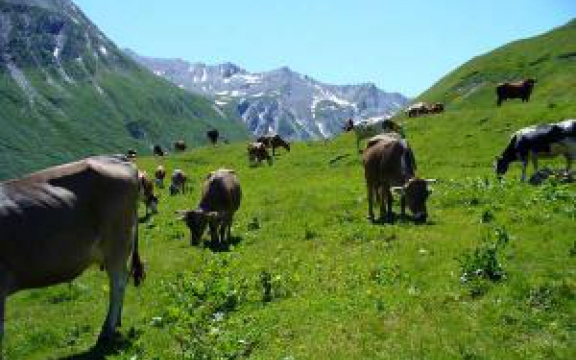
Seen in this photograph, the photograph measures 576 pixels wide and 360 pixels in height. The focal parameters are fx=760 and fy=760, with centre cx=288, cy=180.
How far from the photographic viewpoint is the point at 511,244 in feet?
63.1

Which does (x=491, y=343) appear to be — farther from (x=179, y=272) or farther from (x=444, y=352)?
(x=179, y=272)

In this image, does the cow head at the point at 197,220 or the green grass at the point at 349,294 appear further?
the cow head at the point at 197,220

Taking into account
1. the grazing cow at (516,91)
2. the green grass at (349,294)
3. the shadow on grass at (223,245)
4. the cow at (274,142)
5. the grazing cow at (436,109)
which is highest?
the grazing cow at (516,91)

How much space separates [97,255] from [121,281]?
79 cm

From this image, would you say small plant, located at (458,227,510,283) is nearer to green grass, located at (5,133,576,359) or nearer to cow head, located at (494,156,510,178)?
green grass, located at (5,133,576,359)

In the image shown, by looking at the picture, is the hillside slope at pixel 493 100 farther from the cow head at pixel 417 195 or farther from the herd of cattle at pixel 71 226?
the herd of cattle at pixel 71 226

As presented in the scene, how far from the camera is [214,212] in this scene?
28.0 m

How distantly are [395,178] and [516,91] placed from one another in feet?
165

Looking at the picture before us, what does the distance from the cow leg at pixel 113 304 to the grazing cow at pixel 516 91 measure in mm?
61539

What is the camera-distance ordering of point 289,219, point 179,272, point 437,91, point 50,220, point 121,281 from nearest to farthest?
point 50,220, point 121,281, point 179,272, point 289,219, point 437,91

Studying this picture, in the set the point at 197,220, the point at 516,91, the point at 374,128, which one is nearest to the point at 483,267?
the point at 197,220

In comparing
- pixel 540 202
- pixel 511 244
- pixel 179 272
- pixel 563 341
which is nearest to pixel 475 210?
pixel 540 202

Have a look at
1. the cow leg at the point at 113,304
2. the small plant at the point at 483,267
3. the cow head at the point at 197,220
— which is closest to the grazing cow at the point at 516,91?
the cow head at the point at 197,220

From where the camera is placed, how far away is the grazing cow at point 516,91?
71812 mm
